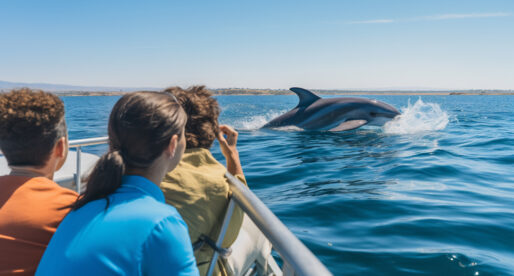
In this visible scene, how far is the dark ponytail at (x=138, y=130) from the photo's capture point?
1541mm

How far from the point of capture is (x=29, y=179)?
5.91 ft

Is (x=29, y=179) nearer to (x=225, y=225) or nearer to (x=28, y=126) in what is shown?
(x=28, y=126)

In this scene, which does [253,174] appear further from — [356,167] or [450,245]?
[450,245]

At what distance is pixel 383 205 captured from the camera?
5.84m

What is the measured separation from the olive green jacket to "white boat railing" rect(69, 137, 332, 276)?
56mm

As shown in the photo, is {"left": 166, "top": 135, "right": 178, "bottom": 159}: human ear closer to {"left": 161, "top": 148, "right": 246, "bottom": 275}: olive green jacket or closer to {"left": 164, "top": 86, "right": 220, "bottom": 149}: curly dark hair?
{"left": 161, "top": 148, "right": 246, "bottom": 275}: olive green jacket

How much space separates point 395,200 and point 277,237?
4874 millimetres

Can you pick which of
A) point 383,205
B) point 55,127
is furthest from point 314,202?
point 55,127

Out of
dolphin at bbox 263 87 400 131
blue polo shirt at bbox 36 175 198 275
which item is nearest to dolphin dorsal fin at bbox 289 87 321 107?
dolphin at bbox 263 87 400 131

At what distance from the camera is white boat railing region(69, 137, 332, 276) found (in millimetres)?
1452

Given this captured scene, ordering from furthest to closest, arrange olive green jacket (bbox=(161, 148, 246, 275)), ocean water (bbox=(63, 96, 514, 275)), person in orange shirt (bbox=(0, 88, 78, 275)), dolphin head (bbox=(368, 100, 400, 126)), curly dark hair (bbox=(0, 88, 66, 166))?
1. dolphin head (bbox=(368, 100, 400, 126))
2. ocean water (bbox=(63, 96, 514, 275))
3. olive green jacket (bbox=(161, 148, 246, 275))
4. curly dark hair (bbox=(0, 88, 66, 166))
5. person in orange shirt (bbox=(0, 88, 78, 275))

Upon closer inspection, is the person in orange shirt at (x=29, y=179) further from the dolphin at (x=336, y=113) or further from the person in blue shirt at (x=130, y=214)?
the dolphin at (x=336, y=113)

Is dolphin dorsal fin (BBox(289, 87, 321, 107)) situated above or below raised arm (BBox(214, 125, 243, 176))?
above

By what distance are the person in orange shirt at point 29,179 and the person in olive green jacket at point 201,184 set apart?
1.91 feet
